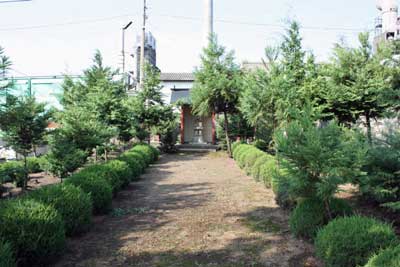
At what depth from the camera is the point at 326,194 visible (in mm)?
4422

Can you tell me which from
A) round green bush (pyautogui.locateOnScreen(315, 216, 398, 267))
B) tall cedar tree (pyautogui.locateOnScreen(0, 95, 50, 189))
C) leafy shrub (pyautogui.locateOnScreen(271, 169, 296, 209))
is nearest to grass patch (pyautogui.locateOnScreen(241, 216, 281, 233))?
leafy shrub (pyautogui.locateOnScreen(271, 169, 296, 209))

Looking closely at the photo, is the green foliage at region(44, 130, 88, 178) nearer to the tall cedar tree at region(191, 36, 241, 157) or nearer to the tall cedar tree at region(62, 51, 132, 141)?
the tall cedar tree at region(62, 51, 132, 141)

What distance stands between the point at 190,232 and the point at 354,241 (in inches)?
106

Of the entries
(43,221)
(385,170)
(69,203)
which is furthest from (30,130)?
(385,170)

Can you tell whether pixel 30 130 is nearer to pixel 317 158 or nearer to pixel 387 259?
pixel 317 158

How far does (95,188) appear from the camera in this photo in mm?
6289

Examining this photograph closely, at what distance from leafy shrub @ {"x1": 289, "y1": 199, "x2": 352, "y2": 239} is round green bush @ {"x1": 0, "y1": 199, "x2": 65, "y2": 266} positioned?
10.3 feet

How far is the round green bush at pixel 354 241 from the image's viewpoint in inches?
136

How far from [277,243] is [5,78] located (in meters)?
5.63

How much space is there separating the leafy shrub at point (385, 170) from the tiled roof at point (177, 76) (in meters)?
21.7

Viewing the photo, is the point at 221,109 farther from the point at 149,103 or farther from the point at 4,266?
the point at 4,266

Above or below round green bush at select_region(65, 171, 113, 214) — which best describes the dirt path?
below

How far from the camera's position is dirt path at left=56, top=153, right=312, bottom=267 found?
4.41m

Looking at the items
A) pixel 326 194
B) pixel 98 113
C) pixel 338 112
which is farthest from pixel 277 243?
pixel 98 113
